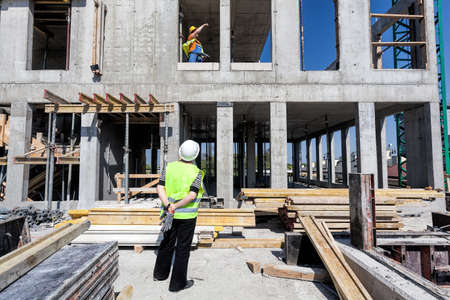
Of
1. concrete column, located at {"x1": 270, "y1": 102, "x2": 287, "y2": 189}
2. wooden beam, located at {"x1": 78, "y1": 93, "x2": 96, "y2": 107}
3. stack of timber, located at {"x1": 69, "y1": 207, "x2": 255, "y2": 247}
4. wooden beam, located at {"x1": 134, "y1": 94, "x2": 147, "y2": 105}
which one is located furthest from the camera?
concrete column, located at {"x1": 270, "y1": 102, "x2": 287, "y2": 189}

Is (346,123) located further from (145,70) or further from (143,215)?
(143,215)

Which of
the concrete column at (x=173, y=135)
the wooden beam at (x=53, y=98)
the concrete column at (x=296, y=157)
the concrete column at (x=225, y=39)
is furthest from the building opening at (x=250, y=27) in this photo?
the concrete column at (x=296, y=157)

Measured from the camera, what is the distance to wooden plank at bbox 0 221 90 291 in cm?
167

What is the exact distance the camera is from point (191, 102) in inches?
375

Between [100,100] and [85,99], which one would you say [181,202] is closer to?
[100,100]

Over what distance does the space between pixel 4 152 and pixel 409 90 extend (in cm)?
1957

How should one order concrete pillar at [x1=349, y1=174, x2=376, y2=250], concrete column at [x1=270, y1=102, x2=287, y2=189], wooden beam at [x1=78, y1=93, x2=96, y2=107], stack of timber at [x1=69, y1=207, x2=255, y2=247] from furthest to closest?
1. concrete column at [x1=270, y1=102, x2=287, y2=189]
2. wooden beam at [x1=78, y1=93, x2=96, y2=107]
3. stack of timber at [x1=69, y1=207, x2=255, y2=247]
4. concrete pillar at [x1=349, y1=174, x2=376, y2=250]

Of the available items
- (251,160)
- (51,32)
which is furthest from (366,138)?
(51,32)

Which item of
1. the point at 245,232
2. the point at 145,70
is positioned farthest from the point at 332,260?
the point at 145,70

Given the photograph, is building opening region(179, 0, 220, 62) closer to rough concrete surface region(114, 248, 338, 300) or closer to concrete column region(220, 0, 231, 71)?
concrete column region(220, 0, 231, 71)

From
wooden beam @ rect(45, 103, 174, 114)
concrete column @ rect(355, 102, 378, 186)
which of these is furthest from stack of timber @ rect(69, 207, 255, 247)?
concrete column @ rect(355, 102, 378, 186)

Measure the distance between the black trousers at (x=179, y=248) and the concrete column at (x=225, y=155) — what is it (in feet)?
18.9

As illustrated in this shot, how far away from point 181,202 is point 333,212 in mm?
4456

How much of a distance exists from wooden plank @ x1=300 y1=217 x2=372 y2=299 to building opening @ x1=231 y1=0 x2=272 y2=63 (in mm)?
8375
